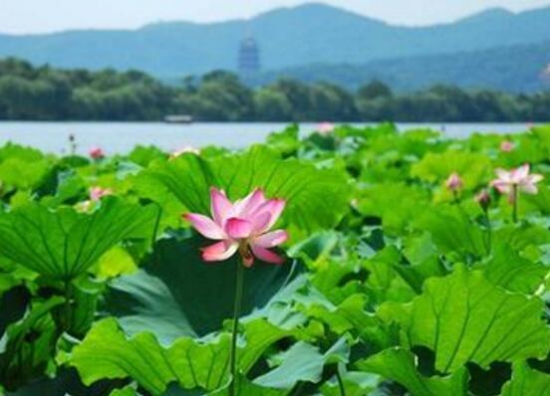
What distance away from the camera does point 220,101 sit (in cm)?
1464

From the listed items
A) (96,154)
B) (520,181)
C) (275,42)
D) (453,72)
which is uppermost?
(520,181)

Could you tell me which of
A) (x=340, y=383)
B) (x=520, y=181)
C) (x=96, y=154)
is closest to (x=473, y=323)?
(x=340, y=383)

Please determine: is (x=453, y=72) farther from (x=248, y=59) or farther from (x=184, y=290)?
(x=184, y=290)

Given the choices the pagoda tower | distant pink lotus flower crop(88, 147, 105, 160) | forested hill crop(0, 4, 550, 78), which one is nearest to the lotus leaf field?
distant pink lotus flower crop(88, 147, 105, 160)

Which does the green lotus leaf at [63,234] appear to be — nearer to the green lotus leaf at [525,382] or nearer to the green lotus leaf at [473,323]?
the green lotus leaf at [473,323]

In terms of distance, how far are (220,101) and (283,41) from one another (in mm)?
177821

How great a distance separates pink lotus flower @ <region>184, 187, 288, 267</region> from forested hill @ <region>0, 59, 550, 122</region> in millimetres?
10744

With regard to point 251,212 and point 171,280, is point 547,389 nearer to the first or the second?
point 251,212

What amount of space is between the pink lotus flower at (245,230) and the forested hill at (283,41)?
492 feet

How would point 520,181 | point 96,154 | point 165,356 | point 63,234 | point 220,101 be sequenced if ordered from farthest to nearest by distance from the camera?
point 220,101
point 96,154
point 520,181
point 63,234
point 165,356

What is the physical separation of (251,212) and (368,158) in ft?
11.8

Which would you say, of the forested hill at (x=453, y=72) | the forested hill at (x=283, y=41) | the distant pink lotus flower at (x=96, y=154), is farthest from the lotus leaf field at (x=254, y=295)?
the forested hill at (x=283, y=41)

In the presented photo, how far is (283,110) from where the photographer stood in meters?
14.9

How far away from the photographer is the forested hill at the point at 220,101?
12984mm
